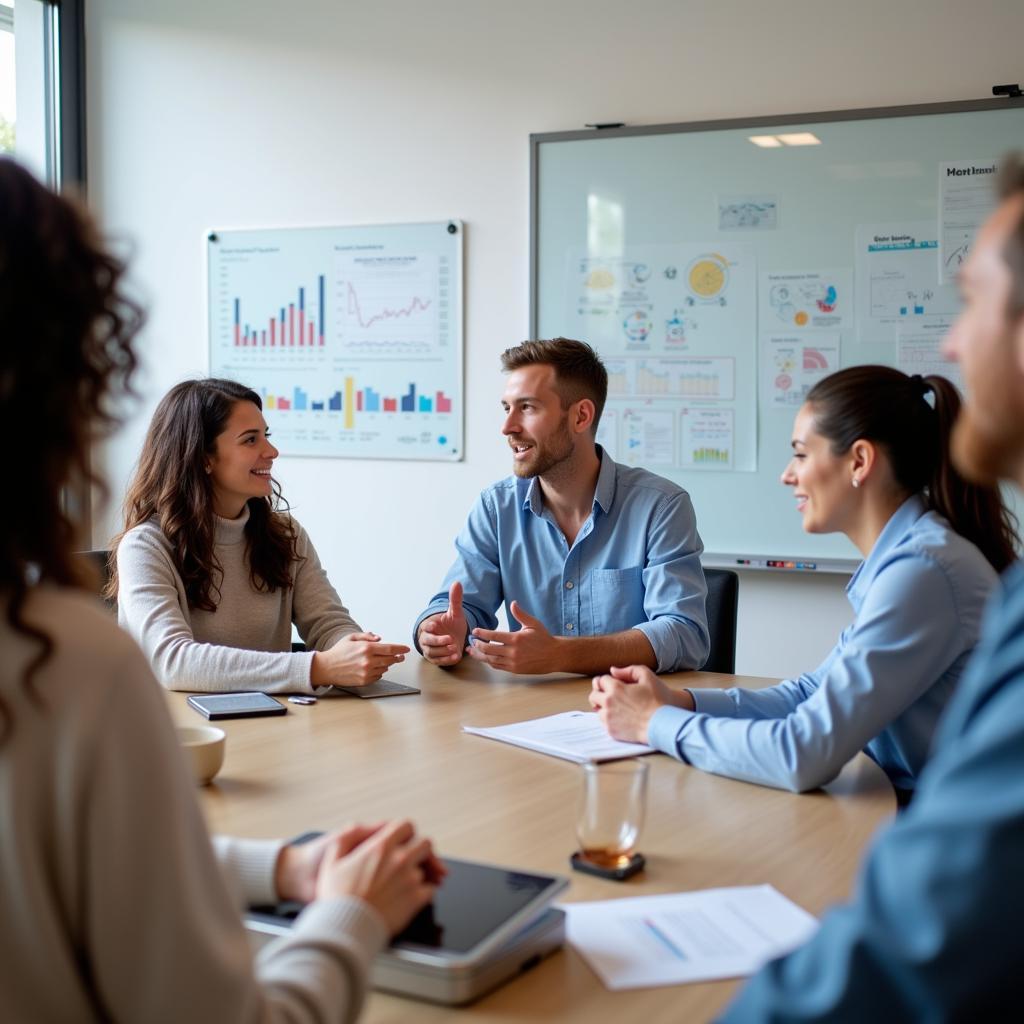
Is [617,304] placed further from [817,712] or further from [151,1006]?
[151,1006]

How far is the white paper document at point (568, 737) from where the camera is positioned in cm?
179

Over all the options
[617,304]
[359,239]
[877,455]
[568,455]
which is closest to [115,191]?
[359,239]

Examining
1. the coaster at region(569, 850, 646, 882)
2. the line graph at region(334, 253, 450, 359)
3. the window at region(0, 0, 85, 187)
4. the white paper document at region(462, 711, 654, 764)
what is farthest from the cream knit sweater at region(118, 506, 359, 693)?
the window at region(0, 0, 85, 187)

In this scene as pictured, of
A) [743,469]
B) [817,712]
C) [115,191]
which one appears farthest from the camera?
[115,191]

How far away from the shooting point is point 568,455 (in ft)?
9.48

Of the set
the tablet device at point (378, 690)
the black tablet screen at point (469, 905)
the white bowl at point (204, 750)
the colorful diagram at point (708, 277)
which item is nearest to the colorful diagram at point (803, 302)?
the colorful diagram at point (708, 277)

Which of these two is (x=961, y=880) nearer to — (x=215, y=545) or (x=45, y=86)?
(x=215, y=545)

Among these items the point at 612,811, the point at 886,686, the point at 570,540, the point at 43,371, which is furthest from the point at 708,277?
the point at 43,371

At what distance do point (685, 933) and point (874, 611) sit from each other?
0.71m

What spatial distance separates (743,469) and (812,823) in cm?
226

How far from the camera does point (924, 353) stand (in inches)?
136

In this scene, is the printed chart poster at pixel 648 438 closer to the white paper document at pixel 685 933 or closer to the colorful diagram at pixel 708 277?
the colorful diagram at pixel 708 277

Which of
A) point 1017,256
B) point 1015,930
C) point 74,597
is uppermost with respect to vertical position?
point 1017,256

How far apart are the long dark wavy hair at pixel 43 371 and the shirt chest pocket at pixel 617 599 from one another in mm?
2003
